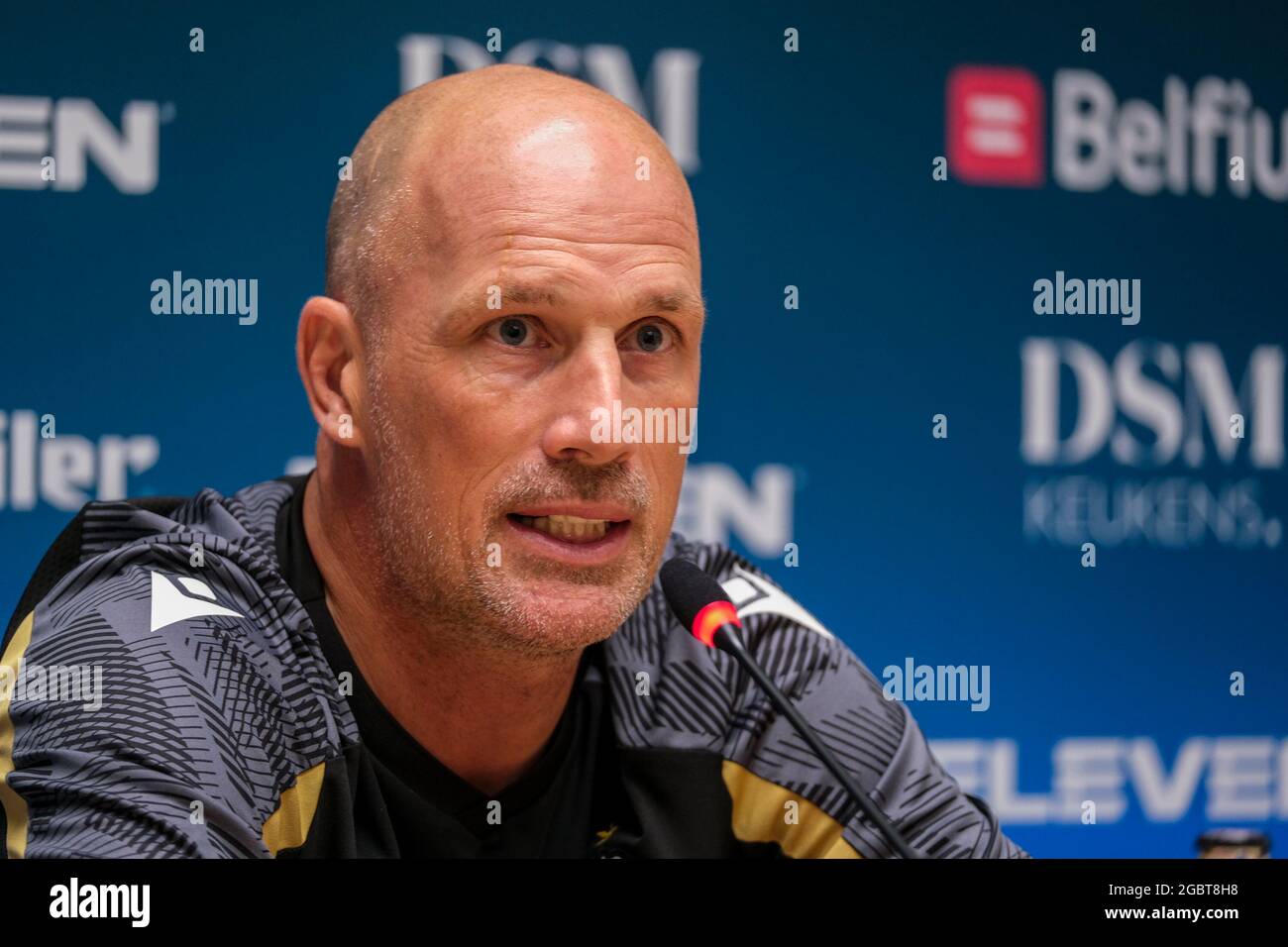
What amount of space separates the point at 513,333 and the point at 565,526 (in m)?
0.20

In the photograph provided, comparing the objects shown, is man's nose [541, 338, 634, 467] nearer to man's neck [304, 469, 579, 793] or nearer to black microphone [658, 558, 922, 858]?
black microphone [658, 558, 922, 858]

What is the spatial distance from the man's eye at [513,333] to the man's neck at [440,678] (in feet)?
0.92

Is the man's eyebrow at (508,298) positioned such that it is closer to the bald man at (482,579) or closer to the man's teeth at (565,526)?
the bald man at (482,579)

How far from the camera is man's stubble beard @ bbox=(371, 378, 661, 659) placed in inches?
53.5

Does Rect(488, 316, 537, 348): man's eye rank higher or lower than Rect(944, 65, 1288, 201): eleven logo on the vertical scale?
lower

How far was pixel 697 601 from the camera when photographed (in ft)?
4.39

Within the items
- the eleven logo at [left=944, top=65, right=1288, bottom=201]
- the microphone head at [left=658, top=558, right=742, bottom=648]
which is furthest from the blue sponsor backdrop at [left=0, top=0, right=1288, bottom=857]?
the microphone head at [left=658, top=558, right=742, bottom=648]

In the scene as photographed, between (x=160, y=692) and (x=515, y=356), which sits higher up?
(x=515, y=356)

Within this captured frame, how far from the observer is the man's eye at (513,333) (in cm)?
138

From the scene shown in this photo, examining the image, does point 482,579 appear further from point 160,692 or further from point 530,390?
point 160,692

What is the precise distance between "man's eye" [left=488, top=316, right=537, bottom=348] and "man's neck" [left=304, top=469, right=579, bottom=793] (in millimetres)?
281
